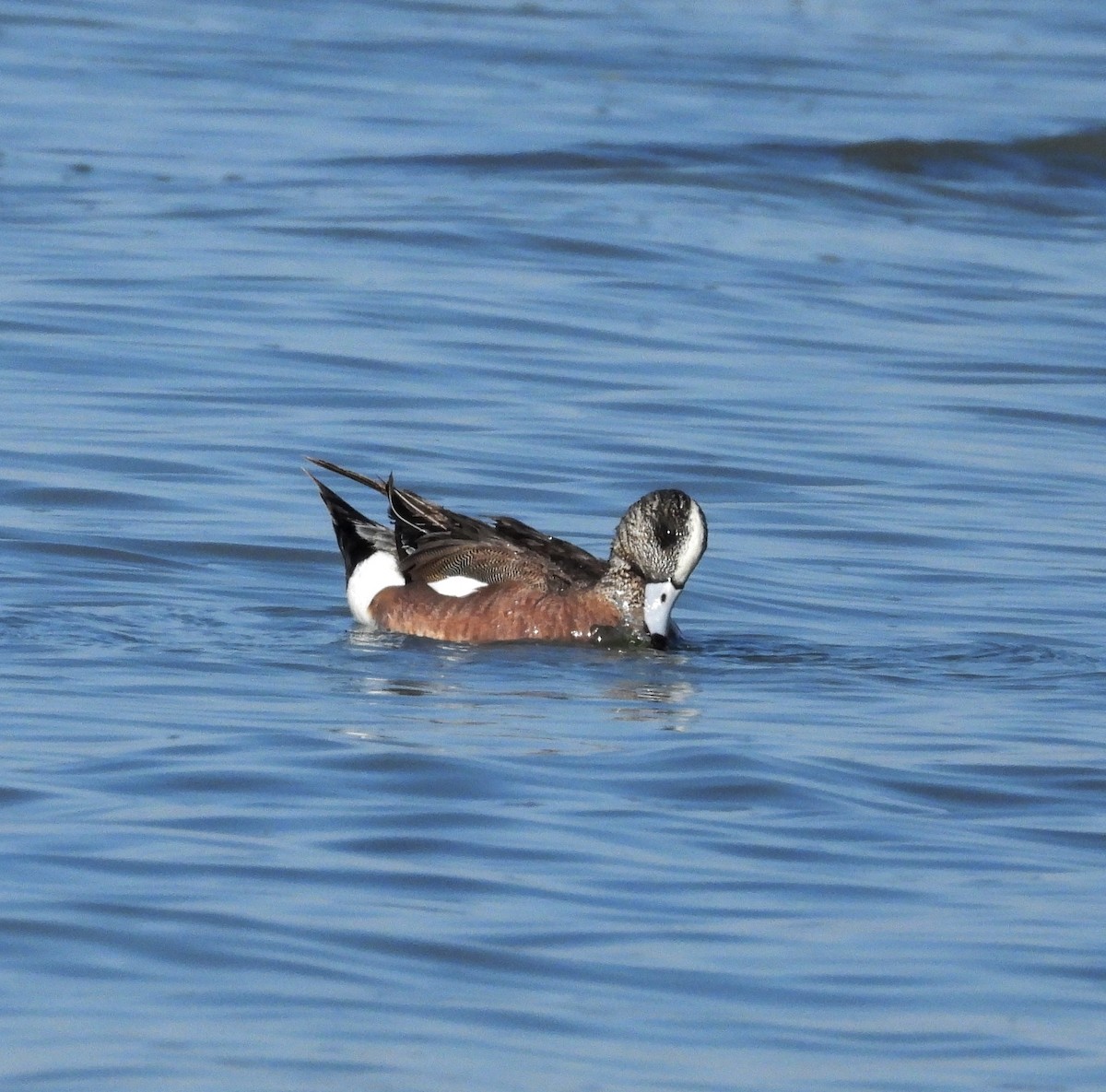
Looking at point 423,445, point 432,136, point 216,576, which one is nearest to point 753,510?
point 423,445

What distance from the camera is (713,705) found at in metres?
8.39

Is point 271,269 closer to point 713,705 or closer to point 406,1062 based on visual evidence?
point 713,705

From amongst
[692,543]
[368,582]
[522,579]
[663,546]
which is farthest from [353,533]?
[692,543]

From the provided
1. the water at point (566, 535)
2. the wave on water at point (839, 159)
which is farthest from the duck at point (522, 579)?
the wave on water at point (839, 159)

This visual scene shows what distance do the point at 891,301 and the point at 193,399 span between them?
18.4 ft

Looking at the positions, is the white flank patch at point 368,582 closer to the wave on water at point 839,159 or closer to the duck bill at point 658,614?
the duck bill at point 658,614

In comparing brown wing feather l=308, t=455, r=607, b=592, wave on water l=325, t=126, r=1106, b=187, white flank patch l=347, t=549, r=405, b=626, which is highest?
wave on water l=325, t=126, r=1106, b=187

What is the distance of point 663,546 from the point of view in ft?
31.7

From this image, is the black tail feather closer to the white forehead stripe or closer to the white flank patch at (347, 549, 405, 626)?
the white flank patch at (347, 549, 405, 626)

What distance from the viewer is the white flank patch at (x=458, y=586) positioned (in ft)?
31.8

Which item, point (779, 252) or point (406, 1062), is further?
point (779, 252)

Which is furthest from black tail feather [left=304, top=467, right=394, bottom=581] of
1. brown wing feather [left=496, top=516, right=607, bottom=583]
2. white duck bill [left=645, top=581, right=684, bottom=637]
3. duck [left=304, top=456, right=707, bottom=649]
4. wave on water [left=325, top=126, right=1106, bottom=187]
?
wave on water [left=325, top=126, right=1106, bottom=187]

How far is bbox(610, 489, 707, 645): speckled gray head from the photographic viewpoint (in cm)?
955

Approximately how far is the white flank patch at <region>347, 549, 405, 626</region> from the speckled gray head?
2.90ft
